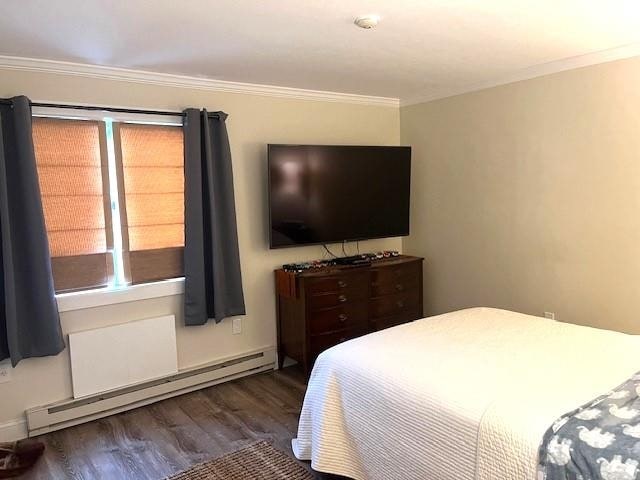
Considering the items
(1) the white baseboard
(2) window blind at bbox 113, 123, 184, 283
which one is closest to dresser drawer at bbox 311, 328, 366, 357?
(2) window blind at bbox 113, 123, 184, 283

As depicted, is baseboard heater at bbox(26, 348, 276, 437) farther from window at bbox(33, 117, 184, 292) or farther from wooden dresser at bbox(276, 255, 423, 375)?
window at bbox(33, 117, 184, 292)

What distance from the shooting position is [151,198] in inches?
136

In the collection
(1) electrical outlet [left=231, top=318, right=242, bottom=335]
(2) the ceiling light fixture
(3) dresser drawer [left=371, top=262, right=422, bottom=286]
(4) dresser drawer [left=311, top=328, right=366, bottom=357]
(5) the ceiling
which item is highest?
(5) the ceiling

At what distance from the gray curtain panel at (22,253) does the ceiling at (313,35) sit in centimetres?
47

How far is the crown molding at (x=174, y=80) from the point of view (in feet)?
9.62

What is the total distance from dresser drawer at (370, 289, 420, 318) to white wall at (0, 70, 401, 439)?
0.60 metres

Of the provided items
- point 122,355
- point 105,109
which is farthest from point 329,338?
point 105,109

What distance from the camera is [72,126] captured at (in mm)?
3133

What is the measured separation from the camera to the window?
310cm

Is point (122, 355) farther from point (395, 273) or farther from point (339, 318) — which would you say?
point (395, 273)

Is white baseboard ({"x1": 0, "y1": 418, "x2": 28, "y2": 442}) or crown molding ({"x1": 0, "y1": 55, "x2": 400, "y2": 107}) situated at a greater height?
crown molding ({"x1": 0, "y1": 55, "x2": 400, "y2": 107})

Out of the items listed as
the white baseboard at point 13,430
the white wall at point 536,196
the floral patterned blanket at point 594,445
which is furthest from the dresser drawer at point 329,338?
the floral patterned blanket at point 594,445

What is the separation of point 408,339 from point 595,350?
0.89 m

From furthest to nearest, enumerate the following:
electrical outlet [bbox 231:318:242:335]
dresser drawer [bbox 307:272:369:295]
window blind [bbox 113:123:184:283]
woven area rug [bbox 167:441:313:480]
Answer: electrical outlet [bbox 231:318:242:335], dresser drawer [bbox 307:272:369:295], window blind [bbox 113:123:184:283], woven area rug [bbox 167:441:313:480]
